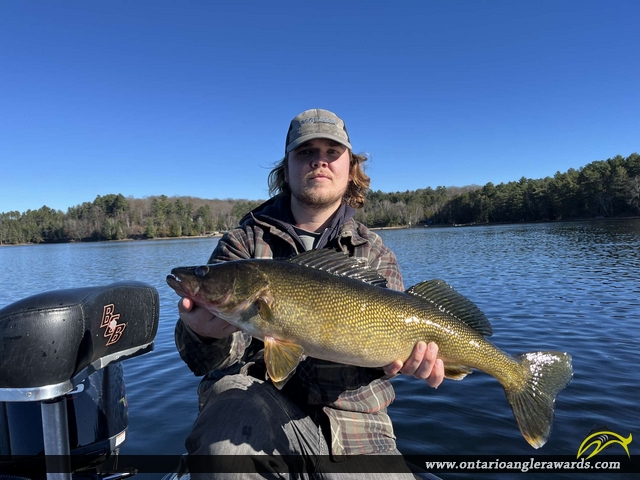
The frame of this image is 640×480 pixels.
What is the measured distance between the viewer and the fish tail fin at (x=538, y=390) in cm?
315

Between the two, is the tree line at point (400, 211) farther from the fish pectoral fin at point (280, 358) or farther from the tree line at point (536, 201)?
the fish pectoral fin at point (280, 358)

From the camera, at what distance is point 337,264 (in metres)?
3.26

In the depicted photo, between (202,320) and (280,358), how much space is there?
0.65 metres

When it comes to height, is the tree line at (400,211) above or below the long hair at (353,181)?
above

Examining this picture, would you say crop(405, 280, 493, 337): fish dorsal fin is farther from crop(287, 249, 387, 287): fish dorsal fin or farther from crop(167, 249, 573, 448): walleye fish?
crop(287, 249, 387, 287): fish dorsal fin

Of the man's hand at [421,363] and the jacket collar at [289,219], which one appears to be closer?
the man's hand at [421,363]

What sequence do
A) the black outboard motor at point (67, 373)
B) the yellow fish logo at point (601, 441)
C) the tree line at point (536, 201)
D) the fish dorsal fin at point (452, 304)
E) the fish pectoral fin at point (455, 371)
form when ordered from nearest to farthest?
1. the black outboard motor at point (67, 373)
2. the fish pectoral fin at point (455, 371)
3. the fish dorsal fin at point (452, 304)
4. the yellow fish logo at point (601, 441)
5. the tree line at point (536, 201)

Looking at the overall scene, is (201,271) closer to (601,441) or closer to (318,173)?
(318,173)

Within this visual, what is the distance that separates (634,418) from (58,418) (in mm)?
6963

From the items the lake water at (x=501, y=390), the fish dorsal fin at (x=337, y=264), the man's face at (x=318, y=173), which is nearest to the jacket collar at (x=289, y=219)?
the man's face at (x=318, y=173)

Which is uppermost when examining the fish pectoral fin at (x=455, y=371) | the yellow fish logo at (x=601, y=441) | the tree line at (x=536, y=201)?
the tree line at (x=536, y=201)

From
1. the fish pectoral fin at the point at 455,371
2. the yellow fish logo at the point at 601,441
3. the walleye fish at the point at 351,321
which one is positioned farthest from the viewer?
the yellow fish logo at the point at 601,441

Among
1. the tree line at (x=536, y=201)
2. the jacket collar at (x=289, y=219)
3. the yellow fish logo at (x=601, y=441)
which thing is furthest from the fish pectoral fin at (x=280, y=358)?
the tree line at (x=536, y=201)

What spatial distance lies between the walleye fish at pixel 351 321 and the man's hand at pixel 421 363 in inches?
2.1
